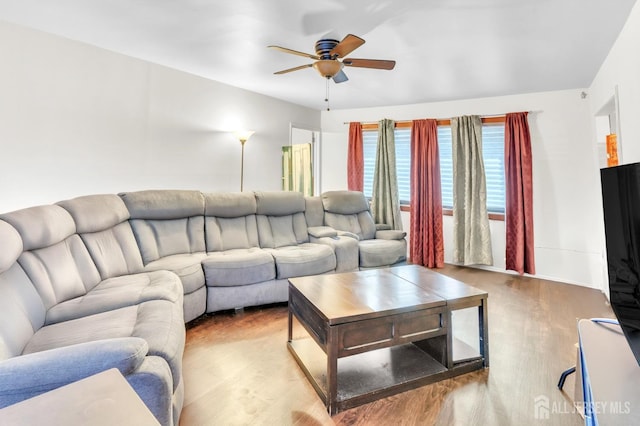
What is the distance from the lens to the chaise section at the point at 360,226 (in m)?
3.64

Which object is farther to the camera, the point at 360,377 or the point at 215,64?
the point at 215,64

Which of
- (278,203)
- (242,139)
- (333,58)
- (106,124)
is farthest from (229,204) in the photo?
(333,58)

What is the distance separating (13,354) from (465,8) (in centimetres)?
304

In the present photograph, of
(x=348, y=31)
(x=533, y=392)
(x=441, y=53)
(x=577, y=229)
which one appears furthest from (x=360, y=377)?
(x=577, y=229)

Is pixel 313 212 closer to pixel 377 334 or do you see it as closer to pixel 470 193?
pixel 470 193

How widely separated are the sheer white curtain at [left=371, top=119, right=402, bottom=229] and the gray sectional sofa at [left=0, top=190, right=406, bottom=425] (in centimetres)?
59

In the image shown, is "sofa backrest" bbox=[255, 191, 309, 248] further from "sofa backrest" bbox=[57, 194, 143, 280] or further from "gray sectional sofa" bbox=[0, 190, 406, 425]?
"sofa backrest" bbox=[57, 194, 143, 280]

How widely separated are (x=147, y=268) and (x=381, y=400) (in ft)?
6.67

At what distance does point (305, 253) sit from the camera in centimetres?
304

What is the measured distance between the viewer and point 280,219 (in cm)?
369

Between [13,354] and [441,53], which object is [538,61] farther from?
[13,354]

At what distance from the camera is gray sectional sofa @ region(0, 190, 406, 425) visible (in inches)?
43.2

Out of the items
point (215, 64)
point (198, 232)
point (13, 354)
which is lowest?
point (13, 354)

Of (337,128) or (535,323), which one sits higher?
(337,128)
